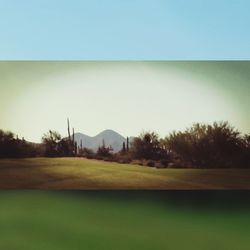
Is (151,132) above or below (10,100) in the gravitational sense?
below

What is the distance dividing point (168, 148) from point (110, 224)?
1102 mm

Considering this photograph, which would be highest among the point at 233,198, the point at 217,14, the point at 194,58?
the point at 217,14

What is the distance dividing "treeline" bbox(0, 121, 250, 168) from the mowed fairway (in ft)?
0.24

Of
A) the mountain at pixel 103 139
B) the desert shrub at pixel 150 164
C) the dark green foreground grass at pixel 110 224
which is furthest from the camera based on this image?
the desert shrub at pixel 150 164

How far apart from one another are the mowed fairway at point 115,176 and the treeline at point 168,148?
72 millimetres

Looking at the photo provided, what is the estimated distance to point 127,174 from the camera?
19.5 ft

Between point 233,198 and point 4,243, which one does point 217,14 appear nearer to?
point 233,198

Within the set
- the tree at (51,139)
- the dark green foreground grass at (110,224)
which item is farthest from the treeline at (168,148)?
the dark green foreground grass at (110,224)

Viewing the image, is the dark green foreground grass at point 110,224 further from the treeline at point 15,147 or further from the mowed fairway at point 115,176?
the treeline at point 15,147

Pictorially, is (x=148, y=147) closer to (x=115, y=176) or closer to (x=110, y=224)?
(x=115, y=176)

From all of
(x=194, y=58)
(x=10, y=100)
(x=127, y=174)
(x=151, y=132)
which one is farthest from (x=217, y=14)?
(x=10, y=100)

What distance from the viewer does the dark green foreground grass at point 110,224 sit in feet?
17.1

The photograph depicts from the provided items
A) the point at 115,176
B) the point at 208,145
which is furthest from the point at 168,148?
the point at 115,176

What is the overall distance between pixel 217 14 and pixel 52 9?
1.73m
